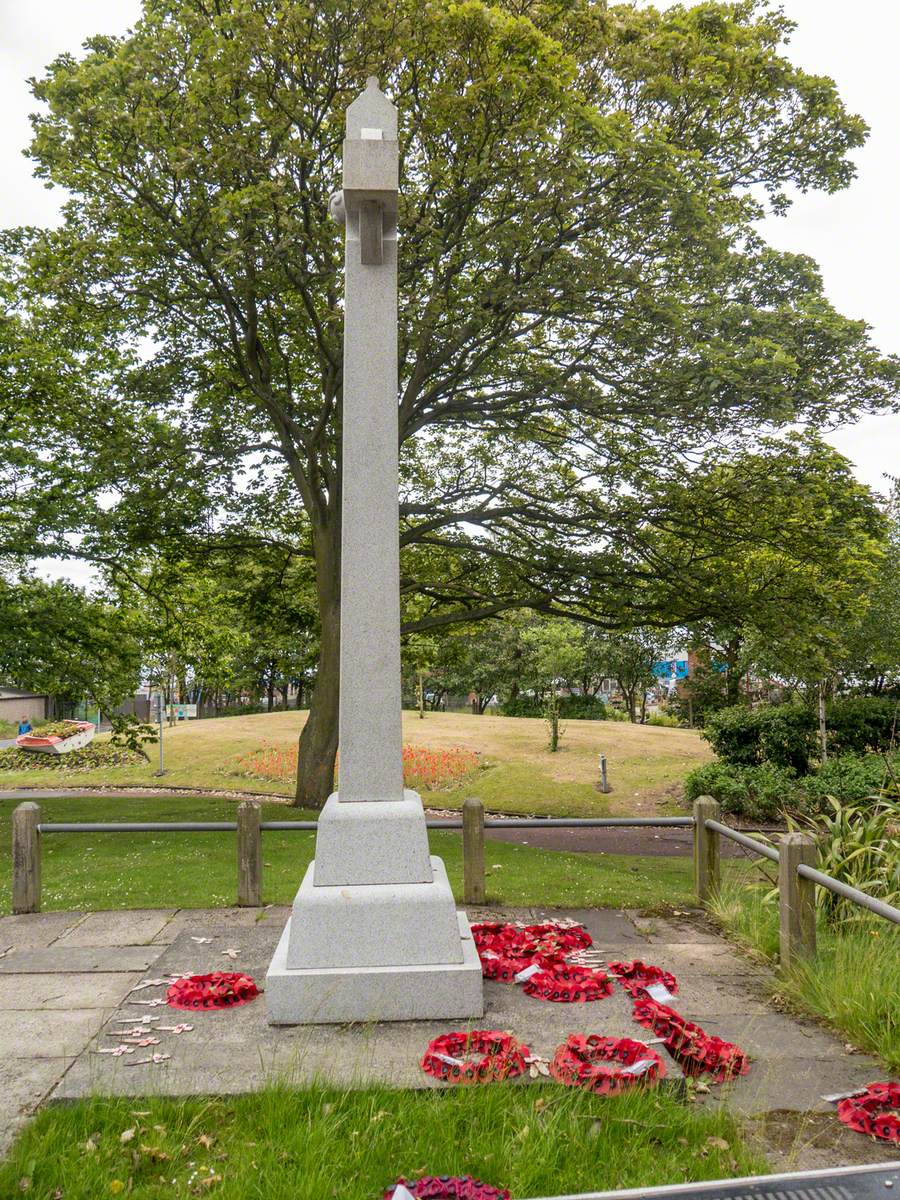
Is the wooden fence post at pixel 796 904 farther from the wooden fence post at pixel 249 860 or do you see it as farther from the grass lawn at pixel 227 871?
the wooden fence post at pixel 249 860

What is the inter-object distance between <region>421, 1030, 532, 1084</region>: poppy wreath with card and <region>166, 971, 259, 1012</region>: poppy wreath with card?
127 centimetres

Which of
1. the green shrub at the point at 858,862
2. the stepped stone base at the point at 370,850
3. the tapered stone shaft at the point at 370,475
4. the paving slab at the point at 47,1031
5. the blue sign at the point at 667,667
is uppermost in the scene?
the tapered stone shaft at the point at 370,475

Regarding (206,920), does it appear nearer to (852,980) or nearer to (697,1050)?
(697,1050)

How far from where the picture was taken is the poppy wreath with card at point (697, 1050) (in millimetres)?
3875

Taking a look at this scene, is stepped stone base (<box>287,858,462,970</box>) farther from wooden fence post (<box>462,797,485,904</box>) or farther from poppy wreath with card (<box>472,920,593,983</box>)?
wooden fence post (<box>462,797,485,904</box>)

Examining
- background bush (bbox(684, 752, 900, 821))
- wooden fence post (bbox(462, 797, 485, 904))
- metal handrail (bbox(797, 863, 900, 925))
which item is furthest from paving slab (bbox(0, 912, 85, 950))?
background bush (bbox(684, 752, 900, 821))

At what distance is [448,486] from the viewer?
16078 mm

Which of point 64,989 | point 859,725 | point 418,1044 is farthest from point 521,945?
point 859,725

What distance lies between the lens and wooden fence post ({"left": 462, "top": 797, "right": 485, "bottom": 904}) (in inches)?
284

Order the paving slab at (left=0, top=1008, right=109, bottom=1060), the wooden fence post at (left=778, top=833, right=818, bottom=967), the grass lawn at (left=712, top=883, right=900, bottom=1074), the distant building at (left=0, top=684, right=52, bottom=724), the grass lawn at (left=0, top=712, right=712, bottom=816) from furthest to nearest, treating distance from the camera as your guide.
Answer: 1. the distant building at (left=0, top=684, right=52, bottom=724)
2. the grass lawn at (left=0, top=712, right=712, bottom=816)
3. the wooden fence post at (left=778, top=833, right=818, bottom=967)
4. the grass lawn at (left=712, top=883, right=900, bottom=1074)
5. the paving slab at (left=0, top=1008, right=109, bottom=1060)

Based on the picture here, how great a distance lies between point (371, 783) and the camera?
483cm

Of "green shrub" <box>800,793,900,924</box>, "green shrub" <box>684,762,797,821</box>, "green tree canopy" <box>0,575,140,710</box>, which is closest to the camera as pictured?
"green shrub" <box>800,793,900,924</box>

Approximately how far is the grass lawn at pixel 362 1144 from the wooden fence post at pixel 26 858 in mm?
4240

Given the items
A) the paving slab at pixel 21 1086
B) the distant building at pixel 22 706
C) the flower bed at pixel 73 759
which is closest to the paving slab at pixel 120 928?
the paving slab at pixel 21 1086
